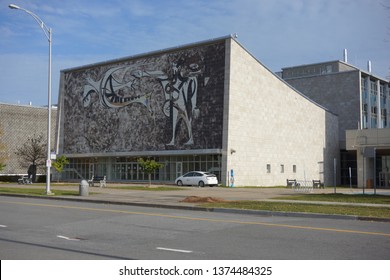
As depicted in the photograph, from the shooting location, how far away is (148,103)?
53.2 meters

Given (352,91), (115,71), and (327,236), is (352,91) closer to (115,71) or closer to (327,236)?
(115,71)

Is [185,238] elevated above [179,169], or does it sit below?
below

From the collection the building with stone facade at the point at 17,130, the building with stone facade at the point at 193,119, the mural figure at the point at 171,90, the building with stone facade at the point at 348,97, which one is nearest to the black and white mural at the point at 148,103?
the mural figure at the point at 171,90

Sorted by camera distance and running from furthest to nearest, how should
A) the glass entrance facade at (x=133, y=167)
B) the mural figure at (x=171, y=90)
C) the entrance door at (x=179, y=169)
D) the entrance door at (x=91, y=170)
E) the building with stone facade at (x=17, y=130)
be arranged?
1. the building with stone facade at (x=17, y=130)
2. the entrance door at (x=91, y=170)
3. the entrance door at (x=179, y=169)
4. the mural figure at (x=171, y=90)
5. the glass entrance facade at (x=133, y=167)

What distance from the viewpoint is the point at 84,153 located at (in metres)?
59.4

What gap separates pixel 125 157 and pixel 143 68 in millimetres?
10718

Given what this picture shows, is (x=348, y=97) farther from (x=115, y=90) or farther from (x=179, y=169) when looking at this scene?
(x=115, y=90)

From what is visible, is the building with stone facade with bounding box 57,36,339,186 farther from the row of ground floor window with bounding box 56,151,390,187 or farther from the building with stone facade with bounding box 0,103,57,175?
the building with stone facade with bounding box 0,103,57,175

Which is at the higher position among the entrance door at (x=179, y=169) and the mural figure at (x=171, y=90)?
the mural figure at (x=171, y=90)

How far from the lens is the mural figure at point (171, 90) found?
1932 inches

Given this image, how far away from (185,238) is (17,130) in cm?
6904

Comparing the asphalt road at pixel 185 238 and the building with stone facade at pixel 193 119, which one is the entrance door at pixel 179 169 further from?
the asphalt road at pixel 185 238

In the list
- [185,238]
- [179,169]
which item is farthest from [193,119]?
[185,238]

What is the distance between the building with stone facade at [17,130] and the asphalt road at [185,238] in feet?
192
